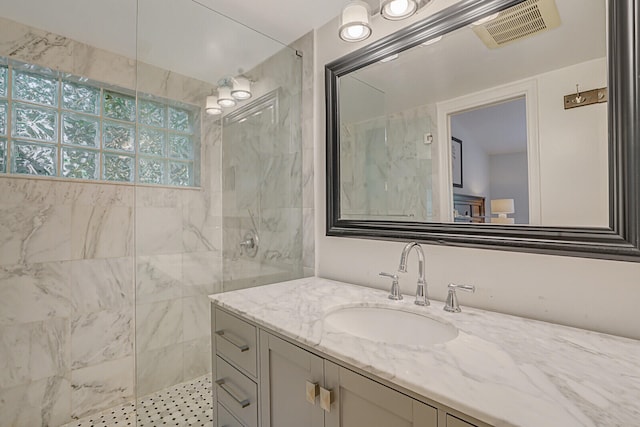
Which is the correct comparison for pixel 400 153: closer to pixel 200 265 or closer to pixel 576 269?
pixel 576 269

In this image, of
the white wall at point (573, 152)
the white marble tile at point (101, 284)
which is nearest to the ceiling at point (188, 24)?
the white wall at point (573, 152)

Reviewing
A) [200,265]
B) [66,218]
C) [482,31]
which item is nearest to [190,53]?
[200,265]

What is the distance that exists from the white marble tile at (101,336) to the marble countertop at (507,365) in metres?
1.36

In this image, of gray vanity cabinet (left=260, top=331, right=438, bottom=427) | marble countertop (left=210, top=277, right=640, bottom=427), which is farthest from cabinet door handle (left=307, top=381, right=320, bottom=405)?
marble countertop (left=210, top=277, right=640, bottom=427)

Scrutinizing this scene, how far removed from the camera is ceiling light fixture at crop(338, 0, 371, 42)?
141cm

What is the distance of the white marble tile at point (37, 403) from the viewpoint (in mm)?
1634

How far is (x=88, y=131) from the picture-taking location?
6.45 feet

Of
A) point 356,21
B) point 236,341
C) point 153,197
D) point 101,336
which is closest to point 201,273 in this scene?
point 153,197

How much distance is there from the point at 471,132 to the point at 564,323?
73 centimetres

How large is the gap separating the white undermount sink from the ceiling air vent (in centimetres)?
104

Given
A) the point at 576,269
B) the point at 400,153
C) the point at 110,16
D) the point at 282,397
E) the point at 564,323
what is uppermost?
the point at 110,16

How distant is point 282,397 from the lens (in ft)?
3.28

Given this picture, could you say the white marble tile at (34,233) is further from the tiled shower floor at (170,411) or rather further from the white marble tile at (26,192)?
the tiled shower floor at (170,411)

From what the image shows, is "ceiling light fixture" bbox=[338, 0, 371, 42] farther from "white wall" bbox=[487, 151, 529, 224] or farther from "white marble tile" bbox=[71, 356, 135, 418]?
"white marble tile" bbox=[71, 356, 135, 418]
